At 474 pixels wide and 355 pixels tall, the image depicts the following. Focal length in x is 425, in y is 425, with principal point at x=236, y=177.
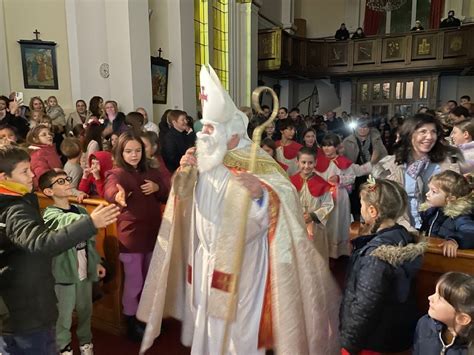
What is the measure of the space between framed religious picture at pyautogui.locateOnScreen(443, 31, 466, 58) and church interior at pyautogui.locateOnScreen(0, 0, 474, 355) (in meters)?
0.03

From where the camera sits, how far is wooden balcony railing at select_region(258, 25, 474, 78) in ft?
44.9

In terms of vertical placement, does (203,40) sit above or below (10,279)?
above

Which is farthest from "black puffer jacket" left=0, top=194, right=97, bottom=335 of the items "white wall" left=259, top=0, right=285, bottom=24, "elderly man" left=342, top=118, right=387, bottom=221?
"white wall" left=259, top=0, right=285, bottom=24

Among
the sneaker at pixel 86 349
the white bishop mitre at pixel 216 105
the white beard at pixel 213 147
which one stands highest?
the white bishop mitre at pixel 216 105

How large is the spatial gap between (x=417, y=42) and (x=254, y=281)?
14.1 m

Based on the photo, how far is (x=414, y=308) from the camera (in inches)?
90.1

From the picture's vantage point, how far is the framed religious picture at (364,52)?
49.2 feet

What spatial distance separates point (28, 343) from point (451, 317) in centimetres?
210

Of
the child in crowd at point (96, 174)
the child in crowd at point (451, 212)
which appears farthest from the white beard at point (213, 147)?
the child in crowd at point (96, 174)

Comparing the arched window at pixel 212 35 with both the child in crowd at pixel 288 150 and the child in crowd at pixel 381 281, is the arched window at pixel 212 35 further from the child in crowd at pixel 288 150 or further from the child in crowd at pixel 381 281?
the child in crowd at pixel 381 281

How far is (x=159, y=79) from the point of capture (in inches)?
360

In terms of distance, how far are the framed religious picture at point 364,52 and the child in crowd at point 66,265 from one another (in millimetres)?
14085

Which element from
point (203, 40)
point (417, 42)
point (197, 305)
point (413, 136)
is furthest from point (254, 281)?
point (417, 42)

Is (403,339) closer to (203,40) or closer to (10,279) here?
(10,279)
